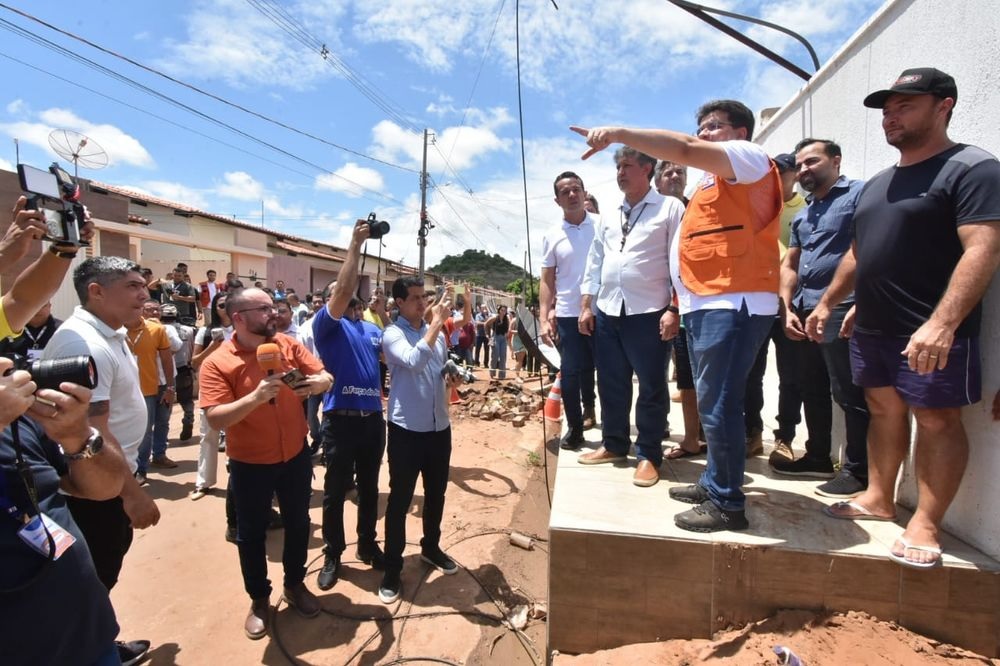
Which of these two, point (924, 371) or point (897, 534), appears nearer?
point (924, 371)

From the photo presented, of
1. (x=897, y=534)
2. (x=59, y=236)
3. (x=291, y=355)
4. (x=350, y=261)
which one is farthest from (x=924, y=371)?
(x=59, y=236)

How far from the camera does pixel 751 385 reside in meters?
3.39

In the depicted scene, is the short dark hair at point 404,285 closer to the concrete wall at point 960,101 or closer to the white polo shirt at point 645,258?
the white polo shirt at point 645,258

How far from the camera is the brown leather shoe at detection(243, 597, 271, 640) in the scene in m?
3.01

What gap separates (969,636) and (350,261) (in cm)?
355

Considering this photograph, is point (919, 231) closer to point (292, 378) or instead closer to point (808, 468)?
point (808, 468)

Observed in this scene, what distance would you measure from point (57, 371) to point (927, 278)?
323 centimetres

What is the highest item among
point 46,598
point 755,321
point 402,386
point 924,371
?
point 755,321

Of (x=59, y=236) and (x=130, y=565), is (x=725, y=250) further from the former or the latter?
(x=130, y=565)

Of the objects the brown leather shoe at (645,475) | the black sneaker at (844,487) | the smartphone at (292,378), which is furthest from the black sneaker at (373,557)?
the black sneaker at (844,487)

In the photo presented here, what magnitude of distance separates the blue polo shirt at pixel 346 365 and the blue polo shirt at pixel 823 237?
297 cm

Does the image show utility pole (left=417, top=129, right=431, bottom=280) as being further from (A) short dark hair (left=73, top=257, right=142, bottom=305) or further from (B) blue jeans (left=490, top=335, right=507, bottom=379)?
(A) short dark hair (left=73, top=257, right=142, bottom=305)

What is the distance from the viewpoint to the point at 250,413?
285 cm

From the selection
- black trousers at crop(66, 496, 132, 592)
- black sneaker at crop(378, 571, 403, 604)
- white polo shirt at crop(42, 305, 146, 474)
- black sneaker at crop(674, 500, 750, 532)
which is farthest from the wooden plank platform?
white polo shirt at crop(42, 305, 146, 474)
